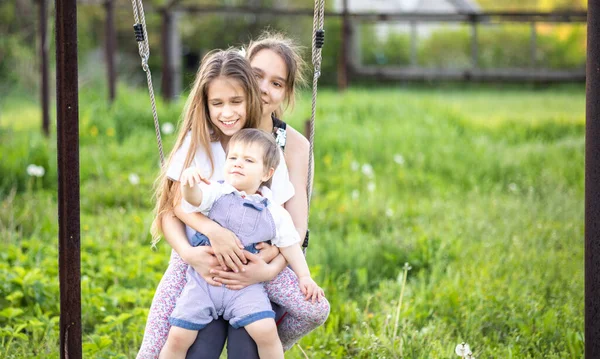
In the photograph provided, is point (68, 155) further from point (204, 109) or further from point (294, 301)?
→ point (294, 301)

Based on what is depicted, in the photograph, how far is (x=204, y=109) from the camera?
271 centimetres

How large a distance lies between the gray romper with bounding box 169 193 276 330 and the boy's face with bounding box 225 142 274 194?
0.05 m

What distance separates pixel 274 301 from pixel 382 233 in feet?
7.86

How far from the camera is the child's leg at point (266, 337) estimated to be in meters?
2.46

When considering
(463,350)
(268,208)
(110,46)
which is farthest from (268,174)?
(110,46)

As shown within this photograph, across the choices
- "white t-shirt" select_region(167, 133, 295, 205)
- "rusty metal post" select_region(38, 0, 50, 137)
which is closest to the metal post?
"white t-shirt" select_region(167, 133, 295, 205)

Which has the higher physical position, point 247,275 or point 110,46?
point 110,46

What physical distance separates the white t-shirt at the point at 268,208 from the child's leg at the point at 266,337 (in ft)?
0.94

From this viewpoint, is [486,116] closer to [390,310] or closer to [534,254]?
[534,254]

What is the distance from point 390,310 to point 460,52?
14.7m

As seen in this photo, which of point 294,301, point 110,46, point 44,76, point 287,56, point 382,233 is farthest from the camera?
point 110,46

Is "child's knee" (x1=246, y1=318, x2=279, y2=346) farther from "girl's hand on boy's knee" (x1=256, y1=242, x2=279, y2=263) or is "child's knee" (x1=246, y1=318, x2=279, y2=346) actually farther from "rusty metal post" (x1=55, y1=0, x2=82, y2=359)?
"rusty metal post" (x1=55, y1=0, x2=82, y2=359)

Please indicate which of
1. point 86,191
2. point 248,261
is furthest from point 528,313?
point 86,191

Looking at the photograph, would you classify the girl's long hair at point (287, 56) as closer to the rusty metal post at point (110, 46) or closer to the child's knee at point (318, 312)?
the child's knee at point (318, 312)
